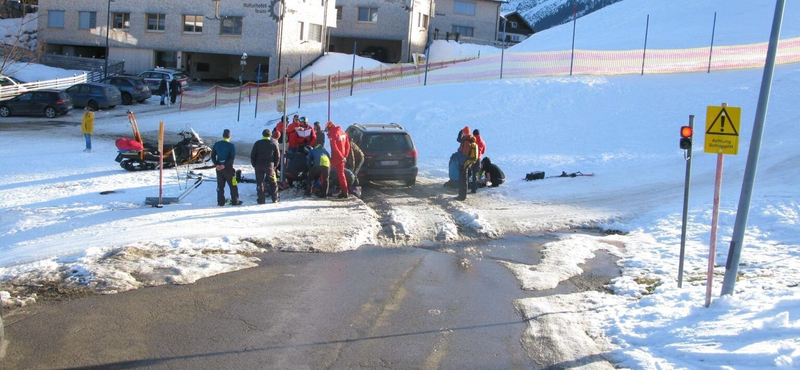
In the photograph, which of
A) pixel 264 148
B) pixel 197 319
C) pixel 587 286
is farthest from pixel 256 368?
pixel 264 148

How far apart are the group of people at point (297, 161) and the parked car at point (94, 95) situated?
19.4 m

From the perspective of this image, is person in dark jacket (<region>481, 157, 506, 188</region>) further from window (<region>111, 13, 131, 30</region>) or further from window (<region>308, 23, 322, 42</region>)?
window (<region>111, 13, 131, 30</region>)

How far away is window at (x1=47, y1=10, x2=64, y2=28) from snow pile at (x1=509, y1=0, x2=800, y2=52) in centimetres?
2973

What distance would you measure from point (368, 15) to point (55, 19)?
69.0 ft

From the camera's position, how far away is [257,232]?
1166 cm

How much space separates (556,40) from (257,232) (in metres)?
35.6

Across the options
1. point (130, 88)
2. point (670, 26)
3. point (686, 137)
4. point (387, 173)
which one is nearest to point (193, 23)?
point (130, 88)

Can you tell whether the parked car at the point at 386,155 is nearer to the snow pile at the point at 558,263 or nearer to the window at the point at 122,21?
the snow pile at the point at 558,263

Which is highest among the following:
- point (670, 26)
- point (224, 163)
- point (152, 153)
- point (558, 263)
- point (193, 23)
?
point (670, 26)

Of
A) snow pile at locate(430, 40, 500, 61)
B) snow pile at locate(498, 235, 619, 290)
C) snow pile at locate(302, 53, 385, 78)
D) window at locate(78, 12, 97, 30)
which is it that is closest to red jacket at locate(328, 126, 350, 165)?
snow pile at locate(498, 235, 619, 290)

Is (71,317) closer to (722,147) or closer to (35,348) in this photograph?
(35,348)

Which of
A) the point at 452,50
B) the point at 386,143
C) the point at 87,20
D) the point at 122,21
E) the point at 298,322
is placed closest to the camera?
the point at 298,322

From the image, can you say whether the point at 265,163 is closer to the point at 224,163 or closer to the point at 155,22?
the point at 224,163

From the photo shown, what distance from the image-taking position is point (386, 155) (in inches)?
650
